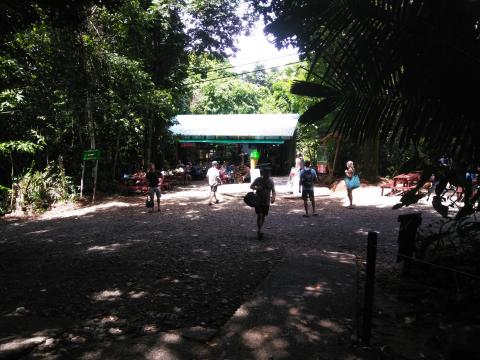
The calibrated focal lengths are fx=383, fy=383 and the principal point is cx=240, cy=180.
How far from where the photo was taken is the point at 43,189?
12.6m

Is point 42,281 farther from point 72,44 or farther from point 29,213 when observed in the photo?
point 72,44

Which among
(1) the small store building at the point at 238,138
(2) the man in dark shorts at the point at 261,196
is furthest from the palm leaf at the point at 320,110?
(1) the small store building at the point at 238,138

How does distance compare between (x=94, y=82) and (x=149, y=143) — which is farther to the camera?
(x=149, y=143)

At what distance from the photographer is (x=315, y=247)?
7312 mm

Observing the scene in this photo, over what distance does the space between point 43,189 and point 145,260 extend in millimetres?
8134

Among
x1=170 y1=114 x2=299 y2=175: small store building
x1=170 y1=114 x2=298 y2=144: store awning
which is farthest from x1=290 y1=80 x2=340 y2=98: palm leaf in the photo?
x1=170 y1=114 x2=299 y2=175: small store building

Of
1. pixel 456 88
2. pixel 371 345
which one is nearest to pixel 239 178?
pixel 371 345

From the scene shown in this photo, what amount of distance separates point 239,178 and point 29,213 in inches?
454

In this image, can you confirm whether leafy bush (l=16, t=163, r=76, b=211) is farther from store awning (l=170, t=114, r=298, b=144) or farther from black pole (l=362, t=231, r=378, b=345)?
black pole (l=362, t=231, r=378, b=345)

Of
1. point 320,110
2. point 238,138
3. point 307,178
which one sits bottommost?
point 307,178

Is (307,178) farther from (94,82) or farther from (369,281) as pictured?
(94,82)

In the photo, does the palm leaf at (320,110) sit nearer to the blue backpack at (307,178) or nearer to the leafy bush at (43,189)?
the blue backpack at (307,178)

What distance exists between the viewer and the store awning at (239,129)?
75.2ft

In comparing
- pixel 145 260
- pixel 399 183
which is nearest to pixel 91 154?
pixel 145 260
